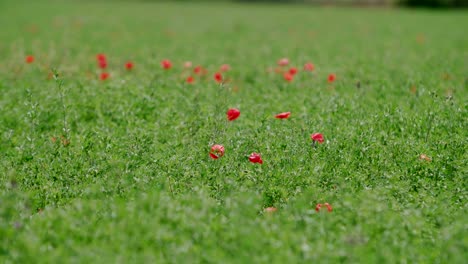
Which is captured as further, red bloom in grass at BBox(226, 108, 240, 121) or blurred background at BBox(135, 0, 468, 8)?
blurred background at BBox(135, 0, 468, 8)

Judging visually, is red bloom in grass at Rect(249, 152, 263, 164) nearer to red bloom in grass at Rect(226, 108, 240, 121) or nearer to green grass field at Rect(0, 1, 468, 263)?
green grass field at Rect(0, 1, 468, 263)

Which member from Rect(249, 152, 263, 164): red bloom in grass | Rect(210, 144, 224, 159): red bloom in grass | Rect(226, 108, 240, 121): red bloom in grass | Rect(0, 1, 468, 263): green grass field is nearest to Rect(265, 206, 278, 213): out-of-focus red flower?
Rect(0, 1, 468, 263): green grass field

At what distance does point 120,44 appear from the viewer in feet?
44.7

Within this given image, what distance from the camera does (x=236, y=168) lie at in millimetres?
5074

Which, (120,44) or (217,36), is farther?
(217,36)

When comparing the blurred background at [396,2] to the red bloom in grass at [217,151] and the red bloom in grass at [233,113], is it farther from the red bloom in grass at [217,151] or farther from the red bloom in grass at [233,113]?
the red bloom in grass at [217,151]

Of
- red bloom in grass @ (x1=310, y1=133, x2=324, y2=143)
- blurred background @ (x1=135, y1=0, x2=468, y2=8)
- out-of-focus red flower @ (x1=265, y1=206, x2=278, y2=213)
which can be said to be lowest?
blurred background @ (x1=135, y1=0, x2=468, y2=8)

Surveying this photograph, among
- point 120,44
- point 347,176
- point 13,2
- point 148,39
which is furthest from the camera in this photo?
point 13,2

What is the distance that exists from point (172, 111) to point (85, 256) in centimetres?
330

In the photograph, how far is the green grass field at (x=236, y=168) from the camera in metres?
3.71

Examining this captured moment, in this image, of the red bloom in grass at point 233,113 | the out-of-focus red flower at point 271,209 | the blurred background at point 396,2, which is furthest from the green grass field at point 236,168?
the blurred background at point 396,2

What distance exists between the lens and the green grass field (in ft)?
12.2

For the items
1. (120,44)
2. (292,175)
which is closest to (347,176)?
(292,175)

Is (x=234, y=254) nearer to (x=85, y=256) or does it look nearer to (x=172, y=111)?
(x=85, y=256)
